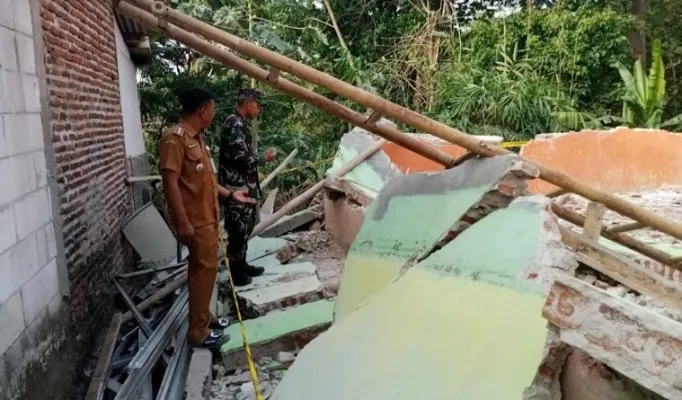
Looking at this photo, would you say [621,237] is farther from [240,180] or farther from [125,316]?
[125,316]

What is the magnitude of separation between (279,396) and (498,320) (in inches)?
49.7

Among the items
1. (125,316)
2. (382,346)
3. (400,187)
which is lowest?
(125,316)

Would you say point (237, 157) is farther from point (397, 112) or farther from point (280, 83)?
point (397, 112)

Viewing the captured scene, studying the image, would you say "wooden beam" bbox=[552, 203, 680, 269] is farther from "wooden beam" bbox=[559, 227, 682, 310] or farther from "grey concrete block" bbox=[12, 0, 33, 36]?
"grey concrete block" bbox=[12, 0, 33, 36]

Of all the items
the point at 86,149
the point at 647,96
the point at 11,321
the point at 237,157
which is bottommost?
the point at 11,321

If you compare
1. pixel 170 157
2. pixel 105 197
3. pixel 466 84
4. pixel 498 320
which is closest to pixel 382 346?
pixel 498 320

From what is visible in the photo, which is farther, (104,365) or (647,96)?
(647,96)

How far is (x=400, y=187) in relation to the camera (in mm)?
3506

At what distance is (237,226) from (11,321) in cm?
239

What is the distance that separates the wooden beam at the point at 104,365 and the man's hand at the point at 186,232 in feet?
3.14

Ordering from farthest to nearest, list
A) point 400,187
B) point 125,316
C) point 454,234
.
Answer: point 125,316 → point 400,187 → point 454,234

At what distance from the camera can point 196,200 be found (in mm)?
3832

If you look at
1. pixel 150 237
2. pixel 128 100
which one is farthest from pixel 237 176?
pixel 128 100

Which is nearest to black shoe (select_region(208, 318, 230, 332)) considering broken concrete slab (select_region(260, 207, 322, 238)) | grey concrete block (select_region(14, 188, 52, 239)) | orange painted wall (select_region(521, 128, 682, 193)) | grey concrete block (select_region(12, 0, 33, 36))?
grey concrete block (select_region(14, 188, 52, 239))
